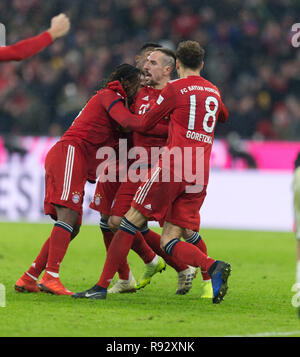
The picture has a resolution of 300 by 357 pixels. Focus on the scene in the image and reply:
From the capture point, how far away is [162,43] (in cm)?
1755

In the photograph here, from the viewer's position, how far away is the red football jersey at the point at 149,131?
6.80 m

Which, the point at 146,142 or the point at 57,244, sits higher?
the point at 146,142

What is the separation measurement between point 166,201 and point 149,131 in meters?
0.67

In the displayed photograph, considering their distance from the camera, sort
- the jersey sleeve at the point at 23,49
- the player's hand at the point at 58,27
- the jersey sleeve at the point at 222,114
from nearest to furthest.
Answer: the jersey sleeve at the point at 23,49 → the player's hand at the point at 58,27 → the jersey sleeve at the point at 222,114

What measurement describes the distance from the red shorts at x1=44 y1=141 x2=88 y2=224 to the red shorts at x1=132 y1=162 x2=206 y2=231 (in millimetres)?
617

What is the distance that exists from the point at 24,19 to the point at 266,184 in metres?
8.11

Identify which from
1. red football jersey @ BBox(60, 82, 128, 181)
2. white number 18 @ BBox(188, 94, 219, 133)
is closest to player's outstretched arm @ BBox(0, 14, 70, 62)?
red football jersey @ BBox(60, 82, 128, 181)

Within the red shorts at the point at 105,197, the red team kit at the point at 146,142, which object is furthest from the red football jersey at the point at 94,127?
the red shorts at the point at 105,197

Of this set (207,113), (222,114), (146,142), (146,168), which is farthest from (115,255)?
(222,114)

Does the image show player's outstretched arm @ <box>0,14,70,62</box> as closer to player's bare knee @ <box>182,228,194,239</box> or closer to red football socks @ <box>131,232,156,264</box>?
player's bare knee @ <box>182,228,194,239</box>

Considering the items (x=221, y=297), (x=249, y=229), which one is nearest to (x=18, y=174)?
(x=249, y=229)

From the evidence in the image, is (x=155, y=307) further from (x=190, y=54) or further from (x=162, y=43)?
(x=162, y=43)

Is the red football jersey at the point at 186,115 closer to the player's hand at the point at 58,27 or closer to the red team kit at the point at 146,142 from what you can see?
the red team kit at the point at 146,142

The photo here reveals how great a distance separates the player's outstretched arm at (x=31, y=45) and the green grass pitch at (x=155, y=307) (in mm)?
1859
